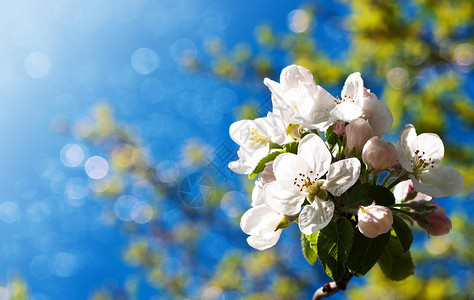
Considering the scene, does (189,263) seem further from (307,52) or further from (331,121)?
(331,121)

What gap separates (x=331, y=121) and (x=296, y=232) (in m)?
3.19

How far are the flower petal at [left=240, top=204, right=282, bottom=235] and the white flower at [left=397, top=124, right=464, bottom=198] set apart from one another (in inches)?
10.5

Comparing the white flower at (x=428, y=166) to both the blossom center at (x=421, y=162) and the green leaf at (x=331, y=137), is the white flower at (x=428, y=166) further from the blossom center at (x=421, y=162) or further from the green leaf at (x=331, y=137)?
the green leaf at (x=331, y=137)

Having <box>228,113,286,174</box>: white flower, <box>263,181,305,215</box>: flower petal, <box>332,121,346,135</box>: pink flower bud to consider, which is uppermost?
<box>228,113,286,174</box>: white flower

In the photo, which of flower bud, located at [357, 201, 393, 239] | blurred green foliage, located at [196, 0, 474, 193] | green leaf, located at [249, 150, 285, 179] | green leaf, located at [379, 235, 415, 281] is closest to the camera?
flower bud, located at [357, 201, 393, 239]

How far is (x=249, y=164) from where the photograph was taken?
30.9 inches

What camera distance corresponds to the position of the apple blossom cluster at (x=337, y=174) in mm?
647

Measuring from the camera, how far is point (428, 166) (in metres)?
0.74

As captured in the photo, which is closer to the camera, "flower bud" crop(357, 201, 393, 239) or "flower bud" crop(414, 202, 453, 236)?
"flower bud" crop(357, 201, 393, 239)

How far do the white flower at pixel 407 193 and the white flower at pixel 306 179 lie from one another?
0.19 meters

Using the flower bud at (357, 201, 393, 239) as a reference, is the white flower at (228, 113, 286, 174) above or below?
above

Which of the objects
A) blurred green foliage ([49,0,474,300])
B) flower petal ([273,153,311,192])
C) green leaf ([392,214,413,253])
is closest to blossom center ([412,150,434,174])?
green leaf ([392,214,413,253])

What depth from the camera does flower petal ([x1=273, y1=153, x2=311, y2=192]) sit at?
2.22ft

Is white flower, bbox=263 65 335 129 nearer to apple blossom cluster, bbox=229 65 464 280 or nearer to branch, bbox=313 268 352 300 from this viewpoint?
apple blossom cluster, bbox=229 65 464 280
